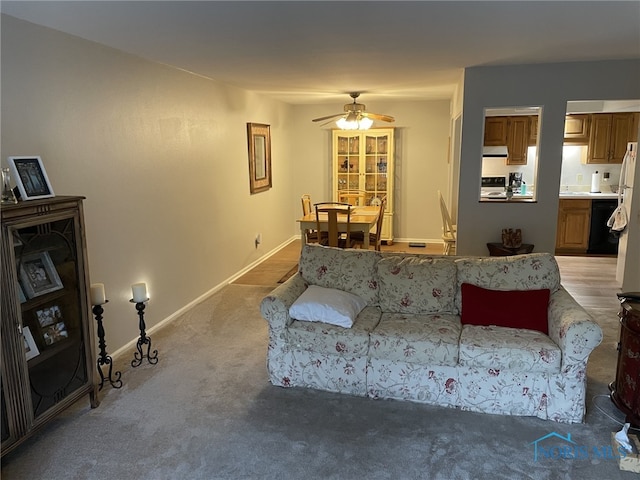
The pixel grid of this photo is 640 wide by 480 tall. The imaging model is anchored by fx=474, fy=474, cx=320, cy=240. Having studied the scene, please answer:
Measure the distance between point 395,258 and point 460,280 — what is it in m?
0.48

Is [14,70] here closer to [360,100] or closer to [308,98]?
[308,98]

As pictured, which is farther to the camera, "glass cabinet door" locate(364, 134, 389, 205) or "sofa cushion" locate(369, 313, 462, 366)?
"glass cabinet door" locate(364, 134, 389, 205)

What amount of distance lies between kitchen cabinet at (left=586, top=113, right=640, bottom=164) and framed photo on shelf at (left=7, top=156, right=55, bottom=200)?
6.89 meters

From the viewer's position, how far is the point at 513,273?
10.2 feet

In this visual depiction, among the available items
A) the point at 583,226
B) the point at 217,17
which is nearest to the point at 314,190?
the point at 583,226

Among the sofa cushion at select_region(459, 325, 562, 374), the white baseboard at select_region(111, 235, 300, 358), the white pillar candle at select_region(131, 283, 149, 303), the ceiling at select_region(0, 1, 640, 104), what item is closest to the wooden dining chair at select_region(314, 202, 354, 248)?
the white baseboard at select_region(111, 235, 300, 358)

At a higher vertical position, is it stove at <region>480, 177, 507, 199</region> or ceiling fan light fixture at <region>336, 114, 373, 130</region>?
ceiling fan light fixture at <region>336, 114, 373, 130</region>

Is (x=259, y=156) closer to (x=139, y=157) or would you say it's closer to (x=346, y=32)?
(x=139, y=157)

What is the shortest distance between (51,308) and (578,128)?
6944mm

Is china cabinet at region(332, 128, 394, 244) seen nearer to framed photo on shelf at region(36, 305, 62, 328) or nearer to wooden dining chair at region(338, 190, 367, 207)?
wooden dining chair at region(338, 190, 367, 207)

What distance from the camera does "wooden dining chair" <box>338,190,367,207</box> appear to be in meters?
7.80

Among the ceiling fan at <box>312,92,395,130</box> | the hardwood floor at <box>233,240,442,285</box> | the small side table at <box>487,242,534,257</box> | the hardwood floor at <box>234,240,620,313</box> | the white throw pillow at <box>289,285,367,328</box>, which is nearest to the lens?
the white throw pillow at <box>289,285,367,328</box>

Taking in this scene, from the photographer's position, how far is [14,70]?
270 centimetres

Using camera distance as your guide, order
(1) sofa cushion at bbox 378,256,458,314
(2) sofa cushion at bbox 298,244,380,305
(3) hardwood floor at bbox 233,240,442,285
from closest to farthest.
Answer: (1) sofa cushion at bbox 378,256,458,314
(2) sofa cushion at bbox 298,244,380,305
(3) hardwood floor at bbox 233,240,442,285
